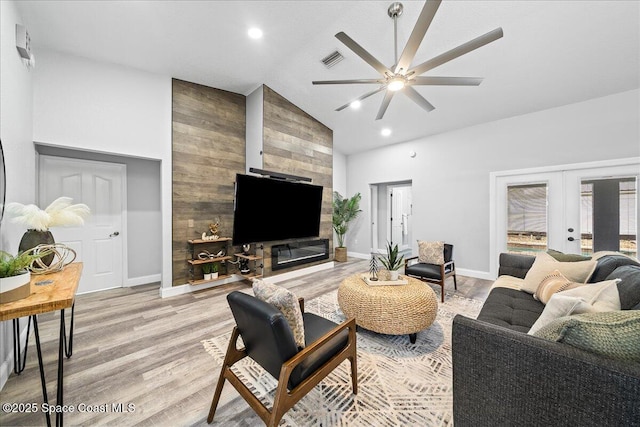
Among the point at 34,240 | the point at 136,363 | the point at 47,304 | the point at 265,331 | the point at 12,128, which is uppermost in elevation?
the point at 12,128

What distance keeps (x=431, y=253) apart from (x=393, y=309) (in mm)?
2041

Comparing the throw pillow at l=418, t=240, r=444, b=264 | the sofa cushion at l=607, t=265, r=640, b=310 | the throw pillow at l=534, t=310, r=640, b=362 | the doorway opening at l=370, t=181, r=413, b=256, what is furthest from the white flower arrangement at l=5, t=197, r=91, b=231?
the doorway opening at l=370, t=181, r=413, b=256

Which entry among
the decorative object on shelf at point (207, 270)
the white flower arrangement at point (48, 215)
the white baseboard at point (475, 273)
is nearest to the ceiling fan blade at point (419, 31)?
the white flower arrangement at point (48, 215)

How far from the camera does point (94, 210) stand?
375cm

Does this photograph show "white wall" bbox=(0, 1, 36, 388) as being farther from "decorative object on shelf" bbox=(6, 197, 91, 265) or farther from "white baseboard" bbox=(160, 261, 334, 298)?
"white baseboard" bbox=(160, 261, 334, 298)

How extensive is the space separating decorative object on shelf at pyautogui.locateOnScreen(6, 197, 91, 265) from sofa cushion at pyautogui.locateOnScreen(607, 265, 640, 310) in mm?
3640

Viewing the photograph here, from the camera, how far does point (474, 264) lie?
461cm

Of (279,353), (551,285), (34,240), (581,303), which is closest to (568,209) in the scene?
(551,285)

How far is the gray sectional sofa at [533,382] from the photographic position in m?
0.77

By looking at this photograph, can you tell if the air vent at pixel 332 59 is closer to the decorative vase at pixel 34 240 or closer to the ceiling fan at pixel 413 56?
the ceiling fan at pixel 413 56

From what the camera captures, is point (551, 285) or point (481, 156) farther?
point (481, 156)

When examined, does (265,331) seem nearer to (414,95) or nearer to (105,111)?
(414,95)

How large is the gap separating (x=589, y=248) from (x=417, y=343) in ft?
11.7

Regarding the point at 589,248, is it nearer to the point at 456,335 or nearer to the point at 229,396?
the point at 456,335
